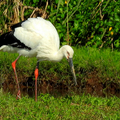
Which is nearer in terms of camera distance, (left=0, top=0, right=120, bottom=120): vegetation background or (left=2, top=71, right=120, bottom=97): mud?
(left=0, top=0, right=120, bottom=120): vegetation background

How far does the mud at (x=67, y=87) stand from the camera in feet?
18.4

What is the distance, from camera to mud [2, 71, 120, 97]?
5.61 metres

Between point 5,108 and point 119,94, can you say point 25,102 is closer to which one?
point 5,108

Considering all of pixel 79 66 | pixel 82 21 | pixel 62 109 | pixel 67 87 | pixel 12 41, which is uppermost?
pixel 12 41

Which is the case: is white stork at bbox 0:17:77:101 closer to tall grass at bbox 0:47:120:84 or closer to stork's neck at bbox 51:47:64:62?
stork's neck at bbox 51:47:64:62

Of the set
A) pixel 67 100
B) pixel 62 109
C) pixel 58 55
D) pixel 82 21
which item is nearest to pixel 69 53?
pixel 58 55

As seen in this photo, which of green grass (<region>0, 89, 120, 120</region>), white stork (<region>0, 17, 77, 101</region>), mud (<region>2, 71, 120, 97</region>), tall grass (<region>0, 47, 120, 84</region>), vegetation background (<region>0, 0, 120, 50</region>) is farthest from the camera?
vegetation background (<region>0, 0, 120, 50</region>)

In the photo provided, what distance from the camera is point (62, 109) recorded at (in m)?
3.71

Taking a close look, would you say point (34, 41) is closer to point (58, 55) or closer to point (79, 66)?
point (58, 55)

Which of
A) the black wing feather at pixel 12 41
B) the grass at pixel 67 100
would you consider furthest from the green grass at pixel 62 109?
the black wing feather at pixel 12 41

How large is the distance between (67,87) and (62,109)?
209cm

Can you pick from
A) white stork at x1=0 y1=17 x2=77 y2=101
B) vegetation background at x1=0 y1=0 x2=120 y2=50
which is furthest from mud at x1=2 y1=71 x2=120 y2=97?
vegetation background at x1=0 y1=0 x2=120 y2=50

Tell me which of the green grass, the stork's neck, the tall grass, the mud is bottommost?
the mud

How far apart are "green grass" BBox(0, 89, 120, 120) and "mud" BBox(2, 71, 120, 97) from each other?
1301 mm
